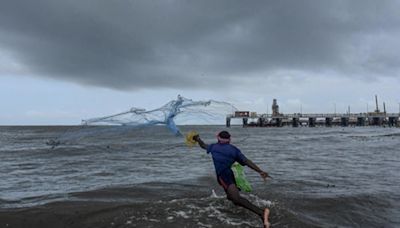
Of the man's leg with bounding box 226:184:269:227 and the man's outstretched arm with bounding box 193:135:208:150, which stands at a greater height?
the man's outstretched arm with bounding box 193:135:208:150

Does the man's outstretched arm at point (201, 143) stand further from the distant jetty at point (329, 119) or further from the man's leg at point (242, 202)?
the distant jetty at point (329, 119)

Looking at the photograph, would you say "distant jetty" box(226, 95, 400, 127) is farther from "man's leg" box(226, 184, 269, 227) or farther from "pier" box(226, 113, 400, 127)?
"man's leg" box(226, 184, 269, 227)

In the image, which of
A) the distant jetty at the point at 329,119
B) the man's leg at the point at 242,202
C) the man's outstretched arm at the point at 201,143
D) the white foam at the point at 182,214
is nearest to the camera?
the man's leg at the point at 242,202

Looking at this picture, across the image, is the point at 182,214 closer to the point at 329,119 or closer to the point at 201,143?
the point at 201,143

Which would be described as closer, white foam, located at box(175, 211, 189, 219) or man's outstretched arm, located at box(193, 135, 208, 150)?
white foam, located at box(175, 211, 189, 219)

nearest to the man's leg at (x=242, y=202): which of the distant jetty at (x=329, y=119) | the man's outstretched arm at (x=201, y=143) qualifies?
the man's outstretched arm at (x=201, y=143)

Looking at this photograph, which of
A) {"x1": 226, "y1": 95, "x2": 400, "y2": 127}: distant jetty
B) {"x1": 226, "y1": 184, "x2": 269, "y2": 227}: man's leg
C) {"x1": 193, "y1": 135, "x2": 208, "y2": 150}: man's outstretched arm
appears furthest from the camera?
{"x1": 226, "y1": 95, "x2": 400, "y2": 127}: distant jetty

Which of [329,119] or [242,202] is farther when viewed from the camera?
[329,119]

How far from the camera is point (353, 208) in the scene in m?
13.8

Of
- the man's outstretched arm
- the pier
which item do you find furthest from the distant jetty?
the man's outstretched arm

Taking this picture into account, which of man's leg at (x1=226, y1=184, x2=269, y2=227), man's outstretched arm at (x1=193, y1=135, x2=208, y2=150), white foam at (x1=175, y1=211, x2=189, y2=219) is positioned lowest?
white foam at (x1=175, y1=211, x2=189, y2=219)

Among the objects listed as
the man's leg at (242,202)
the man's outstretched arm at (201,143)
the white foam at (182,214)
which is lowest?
the white foam at (182,214)

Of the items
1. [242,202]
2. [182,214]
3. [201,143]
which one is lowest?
[182,214]

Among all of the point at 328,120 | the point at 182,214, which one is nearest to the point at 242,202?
the point at 182,214
